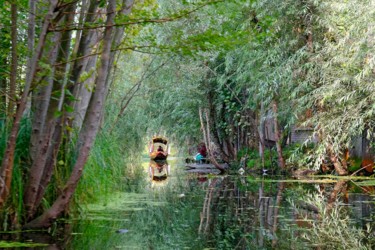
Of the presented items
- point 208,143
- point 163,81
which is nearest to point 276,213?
point 163,81

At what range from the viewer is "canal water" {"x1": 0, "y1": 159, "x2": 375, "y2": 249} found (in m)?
6.43

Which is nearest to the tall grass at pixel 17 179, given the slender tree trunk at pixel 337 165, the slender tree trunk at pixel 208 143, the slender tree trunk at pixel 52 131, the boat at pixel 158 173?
the slender tree trunk at pixel 52 131

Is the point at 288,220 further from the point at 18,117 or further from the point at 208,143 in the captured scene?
the point at 208,143

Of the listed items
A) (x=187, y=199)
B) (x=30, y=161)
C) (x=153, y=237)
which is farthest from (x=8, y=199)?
(x=187, y=199)

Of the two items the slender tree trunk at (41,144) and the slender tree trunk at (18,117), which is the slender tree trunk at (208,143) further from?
the slender tree trunk at (18,117)

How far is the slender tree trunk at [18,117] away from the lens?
6246mm

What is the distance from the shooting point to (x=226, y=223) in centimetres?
816

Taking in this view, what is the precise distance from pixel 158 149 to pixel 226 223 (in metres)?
41.3

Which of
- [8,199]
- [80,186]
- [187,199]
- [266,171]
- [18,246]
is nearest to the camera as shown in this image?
[18,246]

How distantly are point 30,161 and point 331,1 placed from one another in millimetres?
13109

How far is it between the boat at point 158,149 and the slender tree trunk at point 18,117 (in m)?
41.8

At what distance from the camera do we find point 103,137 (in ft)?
35.8

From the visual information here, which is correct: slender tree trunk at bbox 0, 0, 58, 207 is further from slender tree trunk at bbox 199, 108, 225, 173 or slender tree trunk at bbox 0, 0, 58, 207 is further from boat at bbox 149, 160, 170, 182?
slender tree trunk at bbox 199, 108, 225, 173

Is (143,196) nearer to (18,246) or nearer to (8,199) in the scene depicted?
(8,199)
